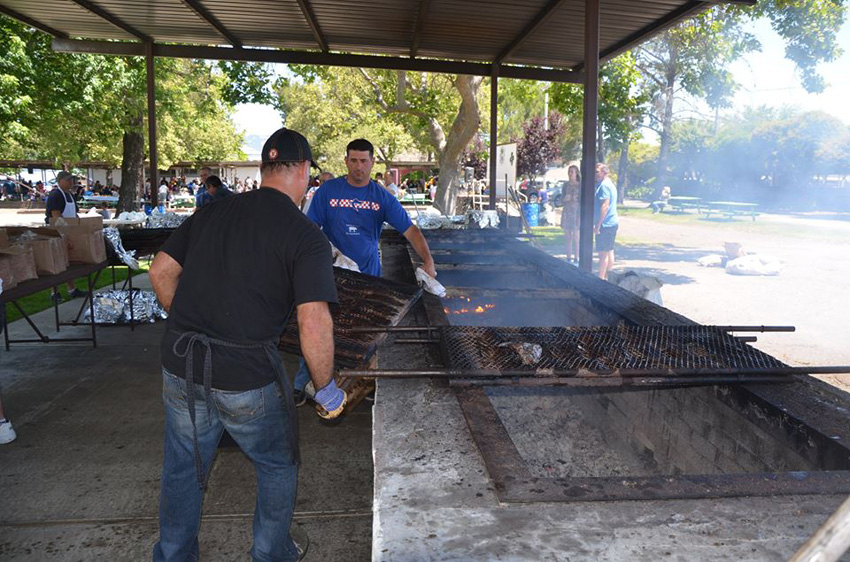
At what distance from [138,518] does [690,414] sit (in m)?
Result: 3.08

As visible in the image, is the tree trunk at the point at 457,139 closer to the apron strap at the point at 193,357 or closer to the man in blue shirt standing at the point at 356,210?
the man in blue shirt standing at the point at 356,210

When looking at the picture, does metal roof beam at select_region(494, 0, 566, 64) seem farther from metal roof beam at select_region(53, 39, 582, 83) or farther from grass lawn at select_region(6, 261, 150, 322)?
grass lawn at select_region(6, 261, 150, 322)

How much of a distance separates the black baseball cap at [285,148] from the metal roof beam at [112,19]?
7681 millimetres

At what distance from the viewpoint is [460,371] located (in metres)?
3.05

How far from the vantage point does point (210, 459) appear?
Result: 9.32 ft

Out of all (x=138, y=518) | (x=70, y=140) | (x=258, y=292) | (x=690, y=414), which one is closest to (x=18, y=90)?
(x=70, y=140)

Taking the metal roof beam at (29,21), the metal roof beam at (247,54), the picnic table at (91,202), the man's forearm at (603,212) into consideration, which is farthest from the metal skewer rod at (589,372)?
the picnic table at (91,202)

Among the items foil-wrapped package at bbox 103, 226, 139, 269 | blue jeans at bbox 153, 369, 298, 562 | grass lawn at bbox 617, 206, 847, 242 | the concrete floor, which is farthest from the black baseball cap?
grass lawn at bbox 617, 206, 847, 242

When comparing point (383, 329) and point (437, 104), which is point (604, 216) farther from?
point (437, 104)

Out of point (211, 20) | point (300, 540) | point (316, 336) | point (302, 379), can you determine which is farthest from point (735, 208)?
point (316, 336)

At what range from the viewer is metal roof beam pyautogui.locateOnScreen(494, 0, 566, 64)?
27.6 ft

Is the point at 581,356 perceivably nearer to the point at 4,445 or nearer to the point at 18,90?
the point at 4,445

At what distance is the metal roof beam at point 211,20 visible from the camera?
8867 millimetres

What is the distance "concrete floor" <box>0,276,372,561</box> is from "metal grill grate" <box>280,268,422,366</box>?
38.2 inches
